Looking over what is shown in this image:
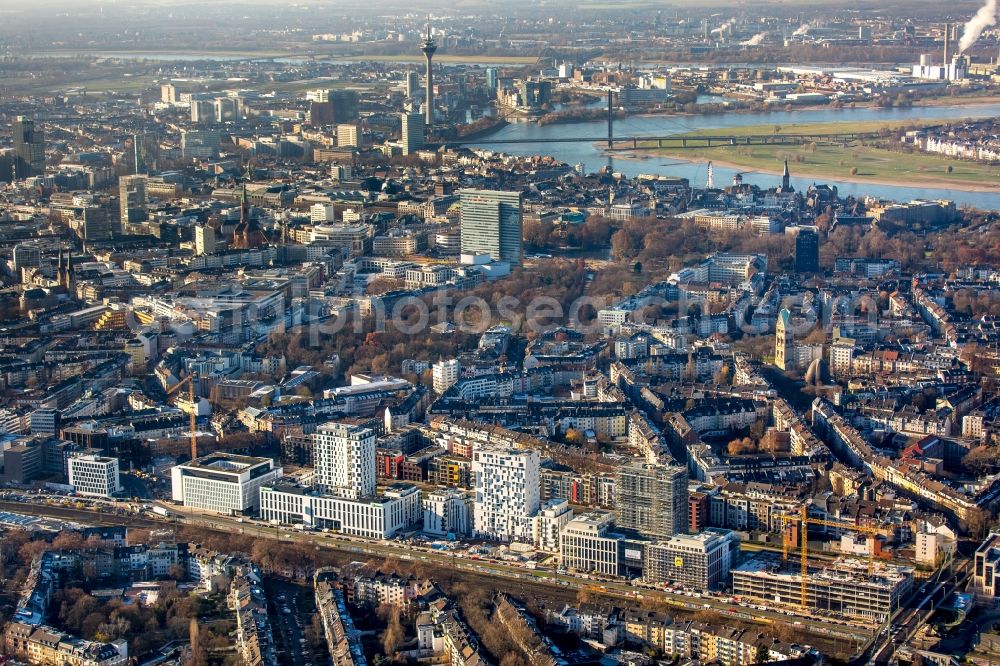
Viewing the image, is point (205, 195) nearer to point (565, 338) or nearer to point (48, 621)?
point (565, 338)

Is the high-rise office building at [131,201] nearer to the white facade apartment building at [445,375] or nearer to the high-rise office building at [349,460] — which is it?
the white facade apartment building at [445,375]

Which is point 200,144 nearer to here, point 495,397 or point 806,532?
point 495,397

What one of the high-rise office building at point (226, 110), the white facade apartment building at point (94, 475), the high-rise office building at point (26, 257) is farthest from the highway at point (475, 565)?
the high-rise office building at point (226, 110)

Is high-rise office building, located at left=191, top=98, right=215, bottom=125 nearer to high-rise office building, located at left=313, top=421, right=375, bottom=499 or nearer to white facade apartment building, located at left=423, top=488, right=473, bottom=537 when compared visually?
high-rise office building, located at left=313, top=421, right=375, bottom=499

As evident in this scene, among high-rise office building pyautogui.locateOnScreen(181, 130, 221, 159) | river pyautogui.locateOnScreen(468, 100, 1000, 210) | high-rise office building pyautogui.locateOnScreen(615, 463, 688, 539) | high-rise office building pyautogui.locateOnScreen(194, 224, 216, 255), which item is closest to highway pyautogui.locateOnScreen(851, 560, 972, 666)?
high-rise office building pyautogui.locateOnScreen(615, 463, 688, 539)

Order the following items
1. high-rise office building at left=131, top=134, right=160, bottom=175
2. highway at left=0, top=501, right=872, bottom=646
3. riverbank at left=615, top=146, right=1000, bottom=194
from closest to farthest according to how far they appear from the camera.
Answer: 1. highway at left=0, top=501, right=872, bottom=646
2. riverbank at left=615, top=146, right=1000, bottom=194
3. high-rise office building at left=131, top=134, right=160, bottom=175

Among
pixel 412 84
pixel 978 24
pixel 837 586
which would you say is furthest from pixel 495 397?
pixel 978 24
